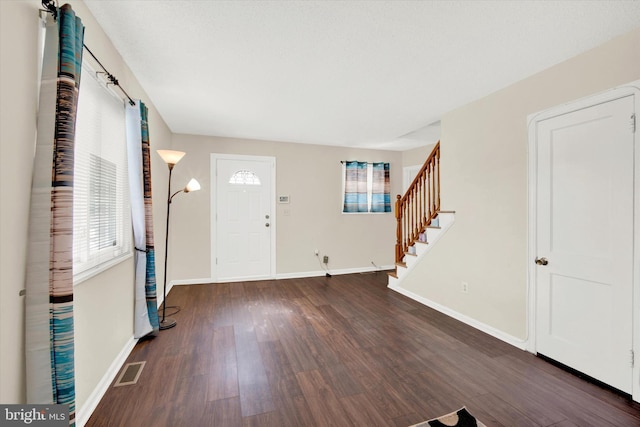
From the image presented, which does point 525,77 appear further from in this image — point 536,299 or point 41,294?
point 41,294

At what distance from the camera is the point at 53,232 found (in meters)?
1.20

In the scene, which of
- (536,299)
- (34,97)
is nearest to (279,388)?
(34,97)

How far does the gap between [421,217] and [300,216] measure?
6.80 ft

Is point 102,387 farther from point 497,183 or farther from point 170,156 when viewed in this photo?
point 497,183

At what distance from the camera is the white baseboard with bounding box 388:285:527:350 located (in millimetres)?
2529

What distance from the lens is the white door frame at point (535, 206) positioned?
70.9 inches

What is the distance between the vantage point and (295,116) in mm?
3531

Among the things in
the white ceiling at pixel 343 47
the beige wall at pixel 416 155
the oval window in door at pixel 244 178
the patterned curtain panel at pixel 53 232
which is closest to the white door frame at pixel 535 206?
the white ceiling at pixel 343 47

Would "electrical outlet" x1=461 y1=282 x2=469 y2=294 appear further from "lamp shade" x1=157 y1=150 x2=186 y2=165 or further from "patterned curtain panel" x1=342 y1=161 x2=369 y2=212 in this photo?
"lamp shade" x1=157 y1=150 x2=186 y2=165

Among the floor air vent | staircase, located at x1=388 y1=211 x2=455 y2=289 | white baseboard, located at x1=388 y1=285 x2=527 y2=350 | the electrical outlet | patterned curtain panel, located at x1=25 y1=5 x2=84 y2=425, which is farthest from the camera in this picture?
staircase, located at x1=388 y1=211 x2=455 y2=289

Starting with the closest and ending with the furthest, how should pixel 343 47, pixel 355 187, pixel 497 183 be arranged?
1. pixel 343 47
2. pixel 497 183
3. pixel 355 187

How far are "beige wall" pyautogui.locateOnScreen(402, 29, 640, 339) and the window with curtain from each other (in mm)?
2038

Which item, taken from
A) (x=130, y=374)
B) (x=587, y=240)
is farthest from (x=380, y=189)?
(x=130, y=374)

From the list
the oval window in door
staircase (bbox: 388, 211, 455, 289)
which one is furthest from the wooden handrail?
the oval window in door
